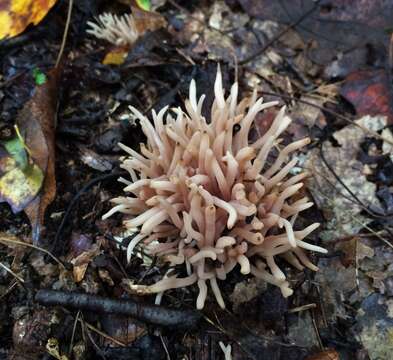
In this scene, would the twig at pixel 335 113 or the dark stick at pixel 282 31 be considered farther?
the dark stick at pixel 282 31

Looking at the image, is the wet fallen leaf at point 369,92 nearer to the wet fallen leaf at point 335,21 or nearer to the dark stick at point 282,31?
the wet fallen leaf at point 335,21

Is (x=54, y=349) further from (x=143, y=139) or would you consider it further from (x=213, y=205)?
(x=143, y=139)

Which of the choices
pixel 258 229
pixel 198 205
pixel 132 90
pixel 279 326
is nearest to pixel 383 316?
pixel 279 326

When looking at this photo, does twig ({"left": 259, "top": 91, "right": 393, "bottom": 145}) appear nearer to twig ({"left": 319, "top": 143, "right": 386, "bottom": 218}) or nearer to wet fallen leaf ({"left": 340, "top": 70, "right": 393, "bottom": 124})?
wet fallen leaf ({"left": 340, "top": 70, "right": 393, "bottom": 124})

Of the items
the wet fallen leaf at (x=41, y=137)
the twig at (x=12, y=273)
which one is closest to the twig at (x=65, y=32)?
the wet fallen leaf at (x=41, y=137)

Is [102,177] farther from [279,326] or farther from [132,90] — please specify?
[279,326]

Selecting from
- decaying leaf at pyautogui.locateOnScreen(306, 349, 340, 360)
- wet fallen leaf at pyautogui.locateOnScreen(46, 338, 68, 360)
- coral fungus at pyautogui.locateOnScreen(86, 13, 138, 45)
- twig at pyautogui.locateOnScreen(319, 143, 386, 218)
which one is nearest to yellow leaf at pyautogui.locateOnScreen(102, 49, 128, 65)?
coral fungus at pyautogui.locateOnScreen(86, 13, 138, 45)
